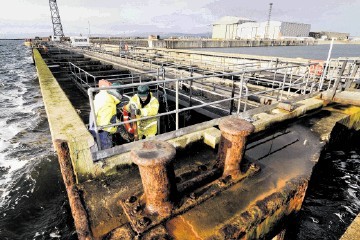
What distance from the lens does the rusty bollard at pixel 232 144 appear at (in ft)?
9.79

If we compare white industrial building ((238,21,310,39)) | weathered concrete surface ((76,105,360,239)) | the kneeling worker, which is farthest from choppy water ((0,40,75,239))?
white industrial building ((238,21,310,39))

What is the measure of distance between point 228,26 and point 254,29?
11582 mm

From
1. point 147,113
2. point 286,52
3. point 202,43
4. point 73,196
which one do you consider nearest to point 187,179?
point 73,196

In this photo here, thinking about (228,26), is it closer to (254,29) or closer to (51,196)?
(254,29)

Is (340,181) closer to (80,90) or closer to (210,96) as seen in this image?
(210,96)

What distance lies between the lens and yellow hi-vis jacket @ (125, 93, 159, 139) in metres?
4.70

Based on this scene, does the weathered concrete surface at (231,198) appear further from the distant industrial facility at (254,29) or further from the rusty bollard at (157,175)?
the distant industrial facility at (254,29)

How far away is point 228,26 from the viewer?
305 feet

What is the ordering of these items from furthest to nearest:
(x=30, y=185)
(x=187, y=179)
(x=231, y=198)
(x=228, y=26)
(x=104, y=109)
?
(x=228, y=26) < (x=30, y=185) < (x=104, y=109) < (x=187, y=179) < (x=231, y=198)

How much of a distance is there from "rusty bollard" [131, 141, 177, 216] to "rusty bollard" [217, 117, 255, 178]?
3.13ft

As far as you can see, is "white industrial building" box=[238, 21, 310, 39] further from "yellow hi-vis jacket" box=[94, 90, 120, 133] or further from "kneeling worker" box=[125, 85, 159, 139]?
"yellow hi-vis jacket" box=[94, 90, 120, 133]

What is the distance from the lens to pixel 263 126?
17.1 ft

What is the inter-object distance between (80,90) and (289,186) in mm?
10565

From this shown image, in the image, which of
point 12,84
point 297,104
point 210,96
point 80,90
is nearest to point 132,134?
point 297,104
